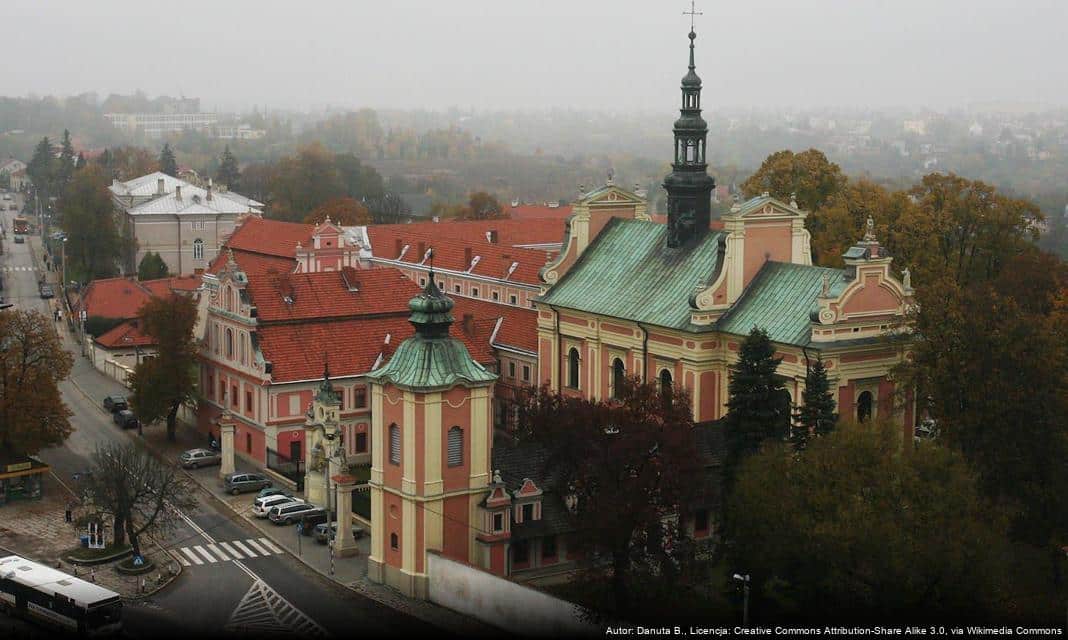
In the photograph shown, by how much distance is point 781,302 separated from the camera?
48.4m

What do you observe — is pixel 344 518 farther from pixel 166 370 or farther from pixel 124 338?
pixel 124 338

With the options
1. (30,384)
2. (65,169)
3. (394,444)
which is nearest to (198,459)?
(30,384)

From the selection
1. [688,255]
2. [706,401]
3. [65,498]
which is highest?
[688,255]

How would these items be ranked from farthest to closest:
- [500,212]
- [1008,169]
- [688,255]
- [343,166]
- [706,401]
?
[1008,169] < [343,166] < [500,212] < [688,255] < [706,401]

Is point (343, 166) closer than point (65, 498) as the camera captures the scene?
No

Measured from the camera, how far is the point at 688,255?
53.1m

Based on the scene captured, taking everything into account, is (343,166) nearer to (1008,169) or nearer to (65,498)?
(1008,169)

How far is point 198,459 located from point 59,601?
63.1 feet

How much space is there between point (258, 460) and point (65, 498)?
303 inches

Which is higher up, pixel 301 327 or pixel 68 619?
pixel 301 327

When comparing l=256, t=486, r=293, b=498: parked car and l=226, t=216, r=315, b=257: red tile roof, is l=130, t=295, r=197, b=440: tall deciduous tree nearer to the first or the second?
l=256, t=486, r=293, b=498: parked car

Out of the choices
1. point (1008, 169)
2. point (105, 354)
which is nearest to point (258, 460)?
point (105, 354)

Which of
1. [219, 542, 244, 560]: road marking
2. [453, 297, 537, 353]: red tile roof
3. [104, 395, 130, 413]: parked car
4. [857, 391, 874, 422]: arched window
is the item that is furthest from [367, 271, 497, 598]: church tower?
[104, 395, 130, 413]: parked car

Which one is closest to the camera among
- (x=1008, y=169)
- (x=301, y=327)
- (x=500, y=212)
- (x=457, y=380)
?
(x=457, y=380)
